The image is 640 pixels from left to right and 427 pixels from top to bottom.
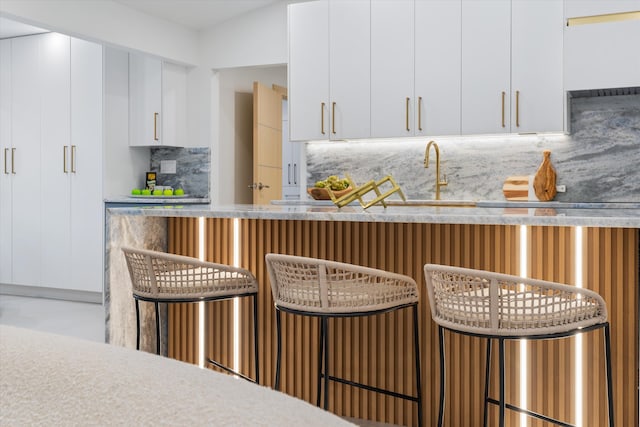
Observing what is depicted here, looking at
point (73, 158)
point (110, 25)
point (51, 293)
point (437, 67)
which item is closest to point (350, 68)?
point (437, 67)

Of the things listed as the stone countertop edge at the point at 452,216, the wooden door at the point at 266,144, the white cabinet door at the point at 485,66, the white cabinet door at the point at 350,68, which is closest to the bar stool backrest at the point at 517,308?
the stone countertop edge at the point at 452,216

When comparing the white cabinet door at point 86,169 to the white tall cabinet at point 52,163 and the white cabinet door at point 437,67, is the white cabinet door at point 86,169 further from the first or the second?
the white cabinet door at point 437,67

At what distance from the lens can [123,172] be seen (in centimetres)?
580

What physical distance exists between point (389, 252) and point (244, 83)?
14.3ft

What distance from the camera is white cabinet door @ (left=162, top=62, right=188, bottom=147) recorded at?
5723 mm

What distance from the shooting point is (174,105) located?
5785mm

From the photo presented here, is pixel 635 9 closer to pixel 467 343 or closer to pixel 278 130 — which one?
pixel 467 343

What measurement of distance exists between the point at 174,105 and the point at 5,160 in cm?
191

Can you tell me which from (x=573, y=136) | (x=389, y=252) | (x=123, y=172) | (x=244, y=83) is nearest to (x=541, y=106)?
(x=573, y=136)

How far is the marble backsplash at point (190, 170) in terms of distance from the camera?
231 inches

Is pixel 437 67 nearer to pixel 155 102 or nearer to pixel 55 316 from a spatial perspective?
pixel 155 102

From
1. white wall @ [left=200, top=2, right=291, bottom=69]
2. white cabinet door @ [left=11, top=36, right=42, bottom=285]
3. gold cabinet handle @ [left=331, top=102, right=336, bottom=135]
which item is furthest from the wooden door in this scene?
white cabinet door @ [left=11, top=36, right=42, bottom=285]

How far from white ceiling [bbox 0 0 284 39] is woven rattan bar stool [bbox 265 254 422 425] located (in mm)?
3800

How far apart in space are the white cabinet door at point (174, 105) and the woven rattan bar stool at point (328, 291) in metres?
3.97
